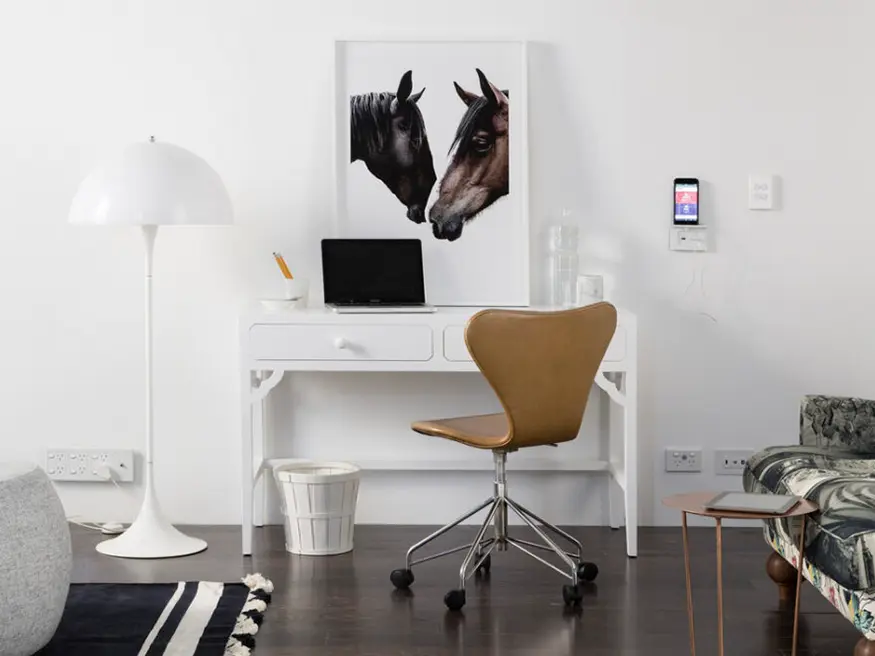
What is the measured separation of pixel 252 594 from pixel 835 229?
2.38 m

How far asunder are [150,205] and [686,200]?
1838mm

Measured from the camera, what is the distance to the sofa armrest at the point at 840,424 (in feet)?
11.1

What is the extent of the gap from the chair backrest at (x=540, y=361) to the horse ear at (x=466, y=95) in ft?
3.58

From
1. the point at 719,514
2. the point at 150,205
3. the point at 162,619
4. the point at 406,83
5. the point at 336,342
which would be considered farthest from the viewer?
the point at 406,83

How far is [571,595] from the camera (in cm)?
326

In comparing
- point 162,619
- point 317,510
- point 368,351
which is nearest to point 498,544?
point 317,510

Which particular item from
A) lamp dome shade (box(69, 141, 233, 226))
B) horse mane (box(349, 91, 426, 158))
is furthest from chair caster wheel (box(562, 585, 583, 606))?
horse mane (box(349, 91, 426, 158))

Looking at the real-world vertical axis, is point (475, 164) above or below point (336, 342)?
above

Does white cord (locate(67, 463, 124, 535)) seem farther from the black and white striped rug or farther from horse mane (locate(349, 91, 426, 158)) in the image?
→ horse mane (locate(349, 91, 426, 158))

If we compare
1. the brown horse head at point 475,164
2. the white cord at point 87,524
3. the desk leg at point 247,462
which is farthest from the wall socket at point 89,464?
the brown horse head at point 475,164

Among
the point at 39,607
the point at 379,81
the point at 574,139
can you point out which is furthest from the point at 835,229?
the point at 39,607

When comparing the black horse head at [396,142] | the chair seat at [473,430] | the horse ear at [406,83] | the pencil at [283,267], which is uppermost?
the horse ear at [406,83]

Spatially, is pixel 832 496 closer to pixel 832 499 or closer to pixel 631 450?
pixel 832 499

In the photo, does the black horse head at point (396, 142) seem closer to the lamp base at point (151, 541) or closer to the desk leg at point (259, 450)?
the desk leg at point (259, 450)
